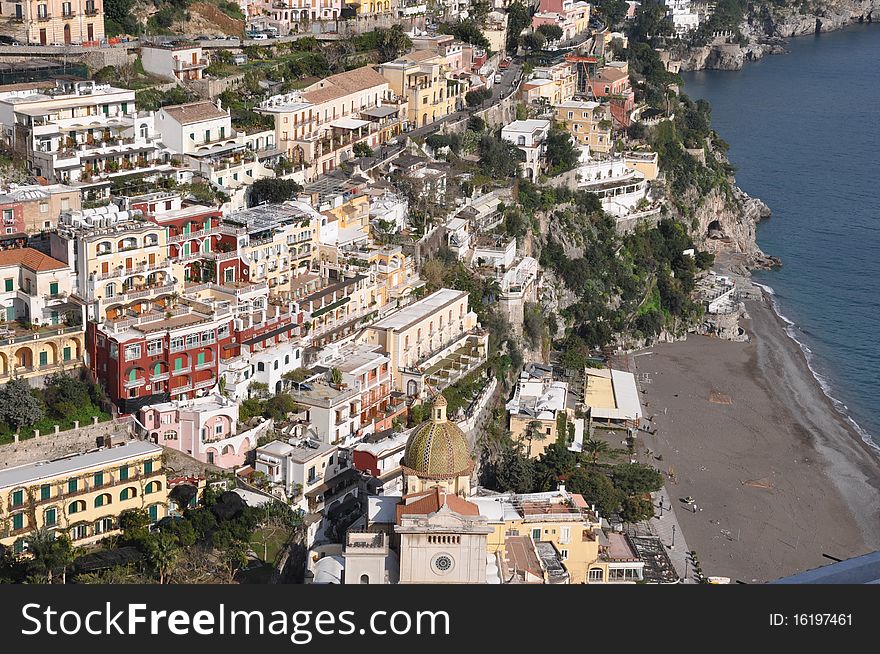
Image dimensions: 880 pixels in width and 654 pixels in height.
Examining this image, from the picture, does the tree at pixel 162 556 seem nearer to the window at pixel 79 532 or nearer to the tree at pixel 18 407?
the window at pixel 79 532

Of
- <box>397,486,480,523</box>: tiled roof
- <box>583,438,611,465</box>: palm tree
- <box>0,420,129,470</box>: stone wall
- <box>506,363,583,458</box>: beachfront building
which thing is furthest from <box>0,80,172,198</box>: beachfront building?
<box>397,486,480,523</box>: tiled roof

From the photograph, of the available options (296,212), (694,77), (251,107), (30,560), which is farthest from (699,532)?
(694,77)

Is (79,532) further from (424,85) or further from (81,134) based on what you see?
(424,85)

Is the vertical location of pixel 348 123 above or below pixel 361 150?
above

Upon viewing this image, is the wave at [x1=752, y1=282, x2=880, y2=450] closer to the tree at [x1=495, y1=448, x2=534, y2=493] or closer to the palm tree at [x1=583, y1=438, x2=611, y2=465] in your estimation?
the palm tree at [x1=583, y1=438, x2=611, y2=465]

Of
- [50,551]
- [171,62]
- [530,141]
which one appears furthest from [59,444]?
[530,141]

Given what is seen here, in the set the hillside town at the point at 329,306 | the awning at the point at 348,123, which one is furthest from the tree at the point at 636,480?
the awning at the point at 348,123
